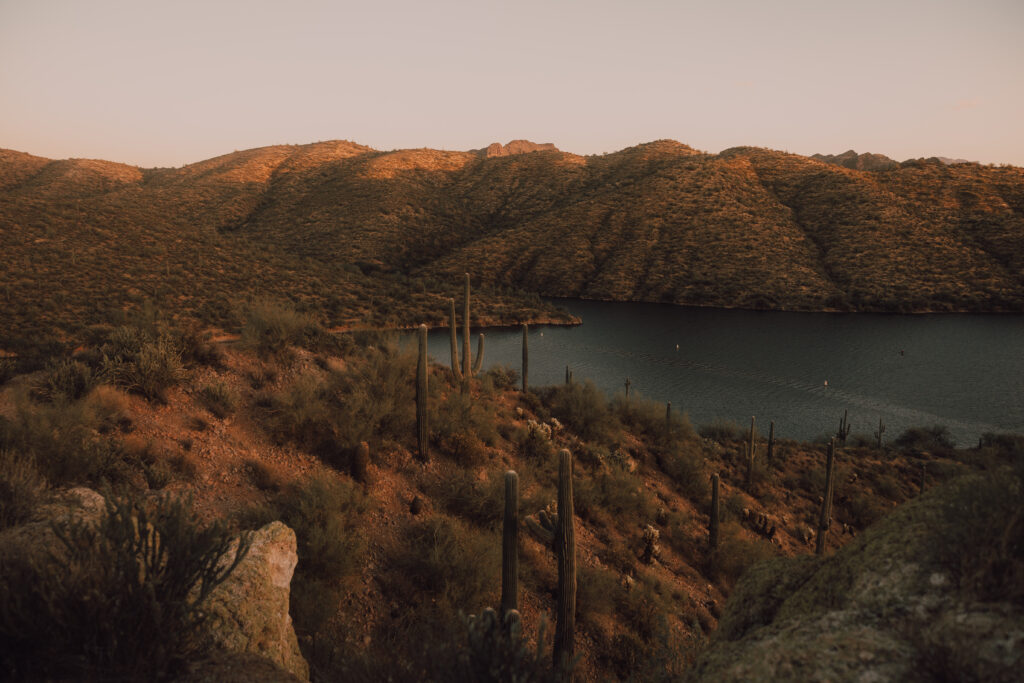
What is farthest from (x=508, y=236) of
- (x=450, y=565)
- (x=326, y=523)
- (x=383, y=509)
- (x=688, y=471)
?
(x=450, y=565)

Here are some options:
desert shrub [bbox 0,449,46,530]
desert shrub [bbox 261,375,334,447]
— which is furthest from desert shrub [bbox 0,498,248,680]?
desert shrub [bbox 261,375,334,447]

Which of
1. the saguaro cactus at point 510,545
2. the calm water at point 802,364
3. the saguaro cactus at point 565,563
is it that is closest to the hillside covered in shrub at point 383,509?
the saguaro cactus at point 510,545

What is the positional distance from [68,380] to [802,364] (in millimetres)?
36380

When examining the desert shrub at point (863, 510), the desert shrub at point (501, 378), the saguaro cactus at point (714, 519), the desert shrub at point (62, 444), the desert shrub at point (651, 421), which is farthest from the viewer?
the desert shrub at point (651, 421)

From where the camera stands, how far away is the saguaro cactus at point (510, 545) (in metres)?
6.71

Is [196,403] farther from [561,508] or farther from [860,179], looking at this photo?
[860,179]

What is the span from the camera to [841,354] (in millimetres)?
33656

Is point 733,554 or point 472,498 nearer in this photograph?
point 472,498

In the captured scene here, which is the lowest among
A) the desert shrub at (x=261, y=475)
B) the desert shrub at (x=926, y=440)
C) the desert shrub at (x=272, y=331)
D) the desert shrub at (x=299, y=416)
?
the desert shrub at (x=926, y=440)

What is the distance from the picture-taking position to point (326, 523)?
7809mm

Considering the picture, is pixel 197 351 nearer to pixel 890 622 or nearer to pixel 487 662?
pixel 487 662

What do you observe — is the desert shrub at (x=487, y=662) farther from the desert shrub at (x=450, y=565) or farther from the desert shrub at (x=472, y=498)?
the desert shrub at (x=472, y=498)

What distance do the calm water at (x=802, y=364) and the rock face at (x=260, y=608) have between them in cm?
2110

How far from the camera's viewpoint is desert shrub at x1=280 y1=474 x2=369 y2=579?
23.2ft
